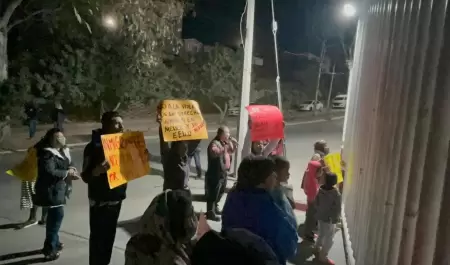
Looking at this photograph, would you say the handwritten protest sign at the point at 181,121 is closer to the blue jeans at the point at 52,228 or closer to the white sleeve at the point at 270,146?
the white sleeve at the point at 270,146

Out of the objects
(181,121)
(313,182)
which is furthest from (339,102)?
(181,121)

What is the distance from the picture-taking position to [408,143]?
10.4 ft

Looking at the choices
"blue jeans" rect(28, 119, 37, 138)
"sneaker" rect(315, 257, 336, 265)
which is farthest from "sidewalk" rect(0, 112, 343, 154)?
"sneaker" rect(315, 257, 336, 265)

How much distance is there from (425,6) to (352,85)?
5.64 m

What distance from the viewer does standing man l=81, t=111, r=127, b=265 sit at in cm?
495

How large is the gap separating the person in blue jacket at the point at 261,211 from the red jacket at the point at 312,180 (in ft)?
9.98

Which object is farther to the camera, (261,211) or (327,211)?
(327,211)

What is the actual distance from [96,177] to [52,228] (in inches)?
52.4

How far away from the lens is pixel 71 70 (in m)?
19.3

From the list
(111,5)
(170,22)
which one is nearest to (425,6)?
(111,5)

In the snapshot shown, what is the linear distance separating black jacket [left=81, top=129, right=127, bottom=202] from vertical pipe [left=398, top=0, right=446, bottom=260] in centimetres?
306

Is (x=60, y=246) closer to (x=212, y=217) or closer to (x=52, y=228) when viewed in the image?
(x=52, y=228)

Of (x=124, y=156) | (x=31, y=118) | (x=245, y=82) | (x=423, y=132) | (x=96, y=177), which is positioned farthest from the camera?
(x=31, y=118)

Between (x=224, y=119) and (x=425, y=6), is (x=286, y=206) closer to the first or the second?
(x=425, y=6)
